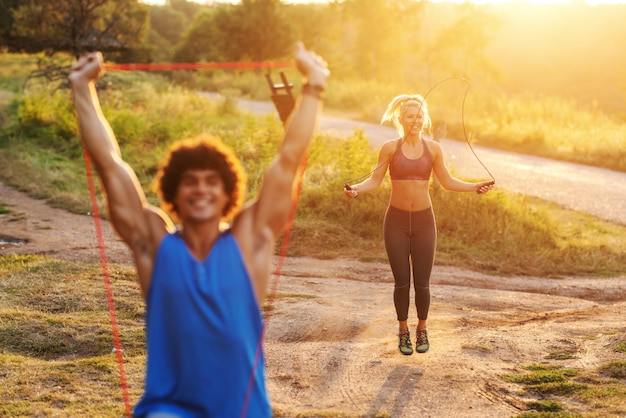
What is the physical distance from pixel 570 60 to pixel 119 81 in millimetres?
40294

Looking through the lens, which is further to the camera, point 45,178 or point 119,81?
point 119,81

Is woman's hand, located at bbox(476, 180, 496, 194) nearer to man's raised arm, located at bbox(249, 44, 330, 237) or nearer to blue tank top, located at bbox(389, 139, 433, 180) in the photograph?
blue tank top, located at bbox(389, 139, 433, 180)

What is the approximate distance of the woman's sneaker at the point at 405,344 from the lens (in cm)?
631

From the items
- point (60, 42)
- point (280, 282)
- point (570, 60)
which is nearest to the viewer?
point (280, 282)

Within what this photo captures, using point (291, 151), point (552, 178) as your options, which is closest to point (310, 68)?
point (291, 151)

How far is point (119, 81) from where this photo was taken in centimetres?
2789

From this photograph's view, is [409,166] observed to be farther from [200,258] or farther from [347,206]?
[347,206]

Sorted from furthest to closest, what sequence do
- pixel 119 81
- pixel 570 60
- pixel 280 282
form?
1. pixel 570 60
2. pixel 119 81
3. pixel 280 282

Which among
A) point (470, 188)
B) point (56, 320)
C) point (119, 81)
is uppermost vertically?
point (119, 81)

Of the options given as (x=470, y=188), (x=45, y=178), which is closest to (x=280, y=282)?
(x=470, y=188)

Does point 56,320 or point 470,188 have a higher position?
point 470,188

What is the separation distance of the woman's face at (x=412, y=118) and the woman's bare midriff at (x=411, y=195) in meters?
0.38

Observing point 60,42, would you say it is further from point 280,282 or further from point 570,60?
point 570,60

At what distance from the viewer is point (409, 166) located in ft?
20.2
